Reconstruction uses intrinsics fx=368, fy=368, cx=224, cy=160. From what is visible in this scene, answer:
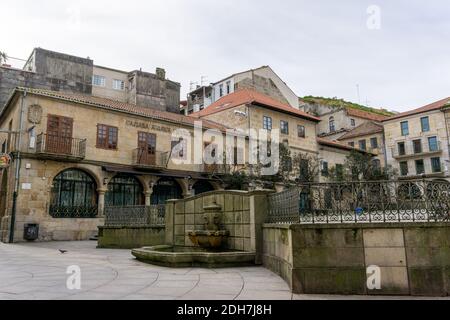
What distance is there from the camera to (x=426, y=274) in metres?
5.94

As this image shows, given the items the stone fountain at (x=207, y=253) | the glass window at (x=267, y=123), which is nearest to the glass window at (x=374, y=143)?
the glass window at (x=267, y=123)

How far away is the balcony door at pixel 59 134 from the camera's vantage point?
2083cm

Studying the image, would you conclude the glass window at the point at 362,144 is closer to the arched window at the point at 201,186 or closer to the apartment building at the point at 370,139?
the apartment building at the point at 370,139

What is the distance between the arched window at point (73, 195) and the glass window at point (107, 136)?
7.20ft

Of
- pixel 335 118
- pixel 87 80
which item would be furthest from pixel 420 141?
pixel 87 80

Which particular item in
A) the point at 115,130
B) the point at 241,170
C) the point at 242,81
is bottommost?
the point at 241,170

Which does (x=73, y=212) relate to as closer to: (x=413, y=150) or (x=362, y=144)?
(x=362, y=144)

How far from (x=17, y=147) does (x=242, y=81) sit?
81.0 feet

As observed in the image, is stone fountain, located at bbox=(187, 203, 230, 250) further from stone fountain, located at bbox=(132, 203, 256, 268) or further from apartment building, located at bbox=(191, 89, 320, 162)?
apartment building, located at bbox=(191, 89, 320, 162)

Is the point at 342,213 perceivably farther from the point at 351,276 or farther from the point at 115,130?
the point at 115,130

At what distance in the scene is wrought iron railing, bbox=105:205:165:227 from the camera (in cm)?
1498

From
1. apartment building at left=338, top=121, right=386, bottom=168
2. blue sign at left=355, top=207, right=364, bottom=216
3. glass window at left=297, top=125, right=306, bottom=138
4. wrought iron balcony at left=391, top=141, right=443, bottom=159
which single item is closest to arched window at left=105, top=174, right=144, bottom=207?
glass window at left=297, top=125, right=306, bottom=138

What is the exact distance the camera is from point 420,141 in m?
45.1
